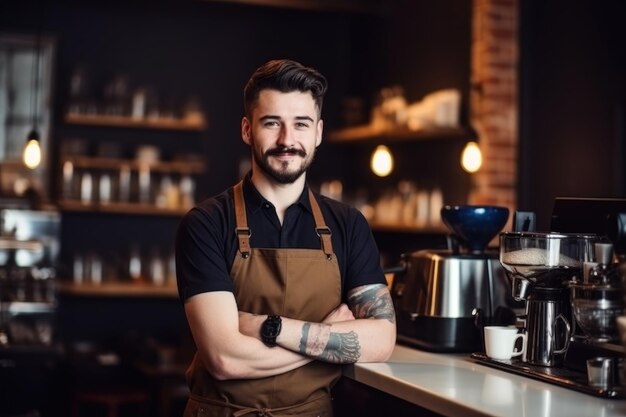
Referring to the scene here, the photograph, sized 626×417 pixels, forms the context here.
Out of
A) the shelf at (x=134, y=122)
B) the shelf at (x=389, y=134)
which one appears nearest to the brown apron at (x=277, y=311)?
the shelf at (x=389, y=134)

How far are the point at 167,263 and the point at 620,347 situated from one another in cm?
517

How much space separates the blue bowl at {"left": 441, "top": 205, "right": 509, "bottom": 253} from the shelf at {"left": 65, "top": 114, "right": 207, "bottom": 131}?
175 inches

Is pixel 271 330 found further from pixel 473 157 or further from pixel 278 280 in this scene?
pixel 473 157

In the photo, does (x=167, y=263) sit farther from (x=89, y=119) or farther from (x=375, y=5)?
(x=375, y=5)

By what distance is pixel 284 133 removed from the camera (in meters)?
2.89

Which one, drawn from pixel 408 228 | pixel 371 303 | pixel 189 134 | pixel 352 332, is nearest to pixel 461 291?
pixel 371 303

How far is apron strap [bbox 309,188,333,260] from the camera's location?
296 centimetres

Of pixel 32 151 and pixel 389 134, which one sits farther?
pixel 389 134

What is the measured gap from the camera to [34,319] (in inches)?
249

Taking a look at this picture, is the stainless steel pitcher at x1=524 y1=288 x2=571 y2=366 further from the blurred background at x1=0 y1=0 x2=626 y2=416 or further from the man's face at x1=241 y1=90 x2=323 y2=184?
the blurred background at x1=0 y1=0 x2=626 y2=416

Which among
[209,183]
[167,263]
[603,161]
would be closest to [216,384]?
[603,161]

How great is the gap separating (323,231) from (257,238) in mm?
204

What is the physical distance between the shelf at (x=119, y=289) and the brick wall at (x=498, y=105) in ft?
8.47

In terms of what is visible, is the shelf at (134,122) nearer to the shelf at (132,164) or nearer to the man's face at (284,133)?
the shelf at (132,164)
